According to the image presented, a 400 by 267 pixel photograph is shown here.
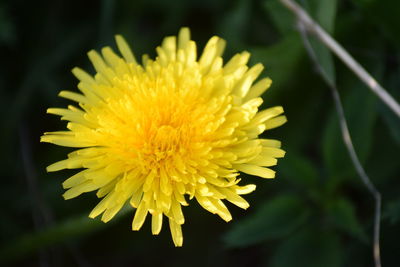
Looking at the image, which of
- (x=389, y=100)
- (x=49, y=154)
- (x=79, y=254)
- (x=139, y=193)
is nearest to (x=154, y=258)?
(x=79, y=254)

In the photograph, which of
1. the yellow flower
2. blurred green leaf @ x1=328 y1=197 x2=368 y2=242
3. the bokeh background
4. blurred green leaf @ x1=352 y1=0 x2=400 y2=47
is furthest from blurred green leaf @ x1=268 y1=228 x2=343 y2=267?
blurred green leaf @ x1=352 y1=0 x2=400 y2=47

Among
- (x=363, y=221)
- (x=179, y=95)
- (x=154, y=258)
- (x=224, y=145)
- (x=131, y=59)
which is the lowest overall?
(x=363, y=221)

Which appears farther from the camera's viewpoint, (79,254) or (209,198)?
(79,254)

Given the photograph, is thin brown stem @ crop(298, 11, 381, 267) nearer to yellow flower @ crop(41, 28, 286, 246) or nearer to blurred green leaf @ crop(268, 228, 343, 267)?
blurred green leaf @ crop(268, 228, 343, 267)

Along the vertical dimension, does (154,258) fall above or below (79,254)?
below

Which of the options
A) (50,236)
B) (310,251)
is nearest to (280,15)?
(310,251)

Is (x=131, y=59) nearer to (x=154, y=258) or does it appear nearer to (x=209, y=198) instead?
(x=209, y=198)

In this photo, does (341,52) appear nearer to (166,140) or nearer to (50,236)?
(166,140)
